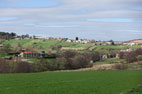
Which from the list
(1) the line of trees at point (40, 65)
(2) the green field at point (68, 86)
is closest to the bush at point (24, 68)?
(1) the line of trees at point (40, 65)

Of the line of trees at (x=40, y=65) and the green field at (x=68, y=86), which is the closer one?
the green field at (x=68, y=86)

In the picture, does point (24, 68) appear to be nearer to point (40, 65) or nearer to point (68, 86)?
point (40, 65)

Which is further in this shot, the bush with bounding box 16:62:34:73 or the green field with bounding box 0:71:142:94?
the bush with bounding box 16:62:34:73

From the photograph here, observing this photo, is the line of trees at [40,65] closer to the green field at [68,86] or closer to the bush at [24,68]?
the bush at [24,68]

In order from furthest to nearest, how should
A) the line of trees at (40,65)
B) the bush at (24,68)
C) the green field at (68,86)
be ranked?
1. the bush at (24,68)
2. the line of trees at (40,65)
3. the green field at (68,86)

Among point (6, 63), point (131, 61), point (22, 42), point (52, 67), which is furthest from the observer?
point (22, 42)

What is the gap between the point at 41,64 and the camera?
244ft

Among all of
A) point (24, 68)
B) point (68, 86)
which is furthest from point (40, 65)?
point (68, 86)

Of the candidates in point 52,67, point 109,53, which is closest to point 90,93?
point 52,67

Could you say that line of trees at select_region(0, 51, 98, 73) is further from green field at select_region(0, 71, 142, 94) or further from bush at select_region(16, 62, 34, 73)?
green field at select_region(0, 71, 142, 94)

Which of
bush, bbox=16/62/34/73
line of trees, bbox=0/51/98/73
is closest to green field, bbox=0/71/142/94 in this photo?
line of trees, bbox=0/51/98/73

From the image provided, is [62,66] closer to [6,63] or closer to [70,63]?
[70,63]

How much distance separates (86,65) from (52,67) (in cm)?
1451

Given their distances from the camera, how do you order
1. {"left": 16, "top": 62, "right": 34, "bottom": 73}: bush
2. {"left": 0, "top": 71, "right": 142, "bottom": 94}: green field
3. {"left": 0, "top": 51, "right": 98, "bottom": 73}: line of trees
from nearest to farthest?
1. {"left": 0, "top": 71, "right": 142, "bottom": 94}: green field
2. {"left": 0, "top": 51, "right": 98, "bottom": 73}: line of trees
3. {"left": 16, "top": 62, "right": 34, "bottom": 73}: bush
